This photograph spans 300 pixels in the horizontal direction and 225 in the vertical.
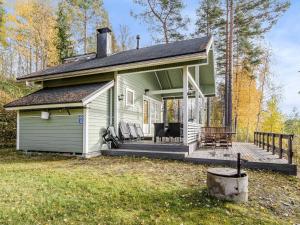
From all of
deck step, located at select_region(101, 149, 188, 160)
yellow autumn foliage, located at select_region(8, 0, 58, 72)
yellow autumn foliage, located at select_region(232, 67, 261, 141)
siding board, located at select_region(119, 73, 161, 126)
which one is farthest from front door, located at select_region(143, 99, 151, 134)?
yellow autumn foliage, located at select_region(8, 0, 58, 72)

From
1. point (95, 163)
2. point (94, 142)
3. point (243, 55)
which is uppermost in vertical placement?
point (243, 55)

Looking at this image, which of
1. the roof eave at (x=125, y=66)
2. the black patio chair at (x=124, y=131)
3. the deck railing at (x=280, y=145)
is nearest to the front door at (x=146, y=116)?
the black patio chair at (x=124, y=131)

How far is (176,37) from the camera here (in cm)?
1822

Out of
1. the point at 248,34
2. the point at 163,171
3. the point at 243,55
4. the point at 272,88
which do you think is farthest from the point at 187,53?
the point at 272,88

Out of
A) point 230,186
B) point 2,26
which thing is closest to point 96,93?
point 230,186

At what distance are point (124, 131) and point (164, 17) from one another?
1262 cm

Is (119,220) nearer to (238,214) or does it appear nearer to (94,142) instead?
(238,214)

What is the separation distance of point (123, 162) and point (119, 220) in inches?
149

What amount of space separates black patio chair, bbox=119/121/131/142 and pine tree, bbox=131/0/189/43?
1149 cm

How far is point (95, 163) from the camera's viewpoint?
21.7 feet

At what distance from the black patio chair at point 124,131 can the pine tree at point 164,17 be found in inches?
452

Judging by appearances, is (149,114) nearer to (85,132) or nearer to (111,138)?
(111,138)

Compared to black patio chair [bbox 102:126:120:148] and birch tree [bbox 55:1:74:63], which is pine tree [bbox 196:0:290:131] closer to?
black patio chair [bbox 102:126:120:148]

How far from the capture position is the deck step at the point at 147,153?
6.91 meters
